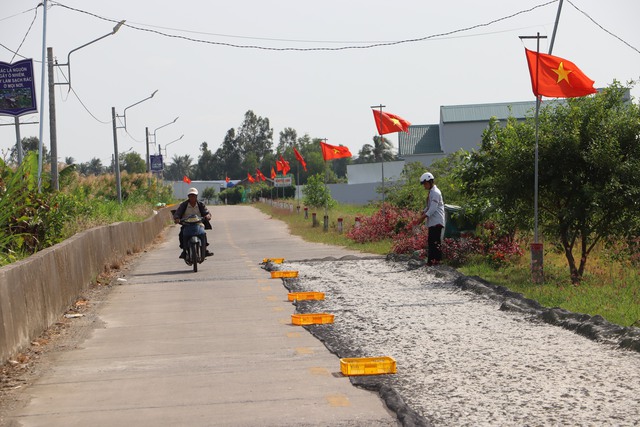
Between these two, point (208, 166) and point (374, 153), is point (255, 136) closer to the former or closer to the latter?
point (208, 166)

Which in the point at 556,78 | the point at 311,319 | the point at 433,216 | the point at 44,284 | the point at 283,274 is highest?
the point at 556,78

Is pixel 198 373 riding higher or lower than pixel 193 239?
lower

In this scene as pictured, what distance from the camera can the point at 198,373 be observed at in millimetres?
8320

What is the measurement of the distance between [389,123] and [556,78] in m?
16.5

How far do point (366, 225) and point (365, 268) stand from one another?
393 inches

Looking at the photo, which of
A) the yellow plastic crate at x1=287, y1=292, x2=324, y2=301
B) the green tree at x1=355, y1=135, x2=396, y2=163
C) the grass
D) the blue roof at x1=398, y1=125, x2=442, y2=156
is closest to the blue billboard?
the grass

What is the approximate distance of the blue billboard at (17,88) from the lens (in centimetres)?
2533

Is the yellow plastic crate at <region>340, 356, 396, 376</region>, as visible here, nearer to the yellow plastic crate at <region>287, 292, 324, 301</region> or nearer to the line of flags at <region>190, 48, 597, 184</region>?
the yellow plastic crate at <region>287, 292, 324, 301</region>

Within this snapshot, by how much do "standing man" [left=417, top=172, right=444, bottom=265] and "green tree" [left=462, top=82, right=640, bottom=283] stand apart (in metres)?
1.23

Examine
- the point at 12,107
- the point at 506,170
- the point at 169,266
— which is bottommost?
the point at 169,266

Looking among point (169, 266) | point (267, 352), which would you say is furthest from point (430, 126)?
point (267, 352)

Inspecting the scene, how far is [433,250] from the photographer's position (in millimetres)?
17625

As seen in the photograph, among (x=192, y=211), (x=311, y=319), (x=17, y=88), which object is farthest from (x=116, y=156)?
(x=311, y=319)

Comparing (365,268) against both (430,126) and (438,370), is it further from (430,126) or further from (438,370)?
(430,126)
